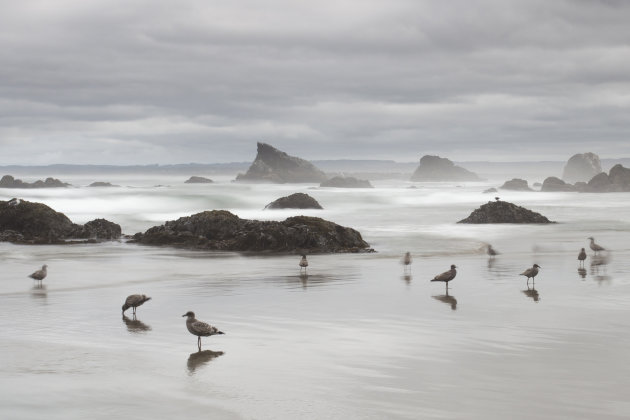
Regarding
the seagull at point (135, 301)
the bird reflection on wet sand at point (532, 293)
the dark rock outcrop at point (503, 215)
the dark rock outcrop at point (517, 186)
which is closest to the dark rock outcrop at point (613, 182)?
the dark rock outcrop at point (517, 186)

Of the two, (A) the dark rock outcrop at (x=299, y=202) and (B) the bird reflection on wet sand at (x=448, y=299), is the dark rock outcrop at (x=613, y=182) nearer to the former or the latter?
(A) the dark rock outcrop at (x=299, y=202)

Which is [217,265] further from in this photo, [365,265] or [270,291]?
[270,291]

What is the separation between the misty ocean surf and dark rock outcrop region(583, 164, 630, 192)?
92718mm

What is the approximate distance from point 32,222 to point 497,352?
2642cm

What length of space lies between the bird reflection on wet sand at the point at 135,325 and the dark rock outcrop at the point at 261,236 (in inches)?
537

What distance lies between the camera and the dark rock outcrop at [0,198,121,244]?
3256 cm

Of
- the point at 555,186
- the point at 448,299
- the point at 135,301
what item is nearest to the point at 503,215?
the point at 448,299

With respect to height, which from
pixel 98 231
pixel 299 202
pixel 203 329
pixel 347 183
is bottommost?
pixel 203 329

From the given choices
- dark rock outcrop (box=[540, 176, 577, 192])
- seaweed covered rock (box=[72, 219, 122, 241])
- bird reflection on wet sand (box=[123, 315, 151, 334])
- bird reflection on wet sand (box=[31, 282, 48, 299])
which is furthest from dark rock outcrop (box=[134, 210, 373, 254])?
dark rock outcrop (box=[540, 176, 577, 192])

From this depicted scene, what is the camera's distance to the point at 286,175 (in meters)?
177

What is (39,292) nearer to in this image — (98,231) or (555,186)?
(98,231)

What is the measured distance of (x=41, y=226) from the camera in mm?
32969

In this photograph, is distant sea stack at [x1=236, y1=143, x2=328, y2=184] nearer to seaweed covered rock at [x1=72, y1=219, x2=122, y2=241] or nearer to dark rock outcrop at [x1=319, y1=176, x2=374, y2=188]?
dark rock outcrop at [x1=319, y1=176, x2=374, y2=188]

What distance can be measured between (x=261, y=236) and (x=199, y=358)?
681 inches
